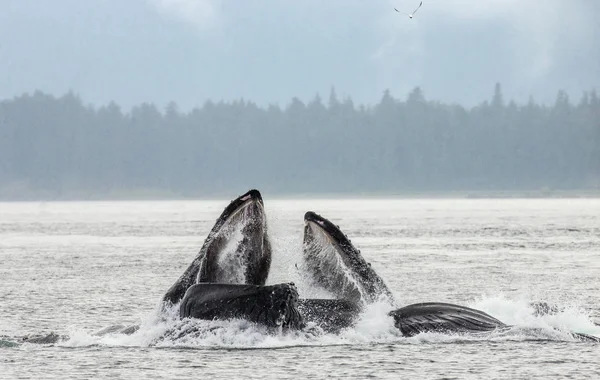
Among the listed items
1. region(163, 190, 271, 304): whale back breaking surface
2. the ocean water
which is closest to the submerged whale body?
region(163, 190, 271, 304): whale back breaking surface

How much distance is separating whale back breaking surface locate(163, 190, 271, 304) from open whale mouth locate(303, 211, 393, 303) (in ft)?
2.79

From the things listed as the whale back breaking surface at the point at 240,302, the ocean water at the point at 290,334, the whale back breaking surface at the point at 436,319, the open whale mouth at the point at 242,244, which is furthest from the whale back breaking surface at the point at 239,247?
the whale back breaking surface at the point at 436,319

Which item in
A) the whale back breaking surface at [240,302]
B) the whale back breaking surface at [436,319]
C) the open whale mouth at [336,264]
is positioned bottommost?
the whale back breaking surface at [436,319]

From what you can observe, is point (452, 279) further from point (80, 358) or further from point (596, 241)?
point (596, 241)

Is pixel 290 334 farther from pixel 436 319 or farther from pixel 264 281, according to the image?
pixel 436 319

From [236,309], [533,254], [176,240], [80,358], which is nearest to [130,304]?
[80,358]

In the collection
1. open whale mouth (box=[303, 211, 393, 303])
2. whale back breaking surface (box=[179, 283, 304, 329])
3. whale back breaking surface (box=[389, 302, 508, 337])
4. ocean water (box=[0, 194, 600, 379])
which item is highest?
open whale mouth (box=[303, 211, 393, 303])

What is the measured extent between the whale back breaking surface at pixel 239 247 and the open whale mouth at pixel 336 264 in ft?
2.79

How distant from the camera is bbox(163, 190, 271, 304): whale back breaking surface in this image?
17.3 m

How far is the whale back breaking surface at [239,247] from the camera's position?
17.3 metres

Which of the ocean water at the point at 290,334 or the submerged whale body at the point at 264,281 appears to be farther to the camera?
the ocean water at the point at 290,334

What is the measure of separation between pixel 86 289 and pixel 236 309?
1636 cm

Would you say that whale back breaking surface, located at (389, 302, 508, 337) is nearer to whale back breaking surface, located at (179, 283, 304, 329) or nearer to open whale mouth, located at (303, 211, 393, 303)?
open whale mouth, located at (303, 211, 393, 303)

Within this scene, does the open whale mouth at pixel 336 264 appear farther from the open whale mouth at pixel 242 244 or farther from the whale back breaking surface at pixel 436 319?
the whale back breaking surface at pixel 436 319
